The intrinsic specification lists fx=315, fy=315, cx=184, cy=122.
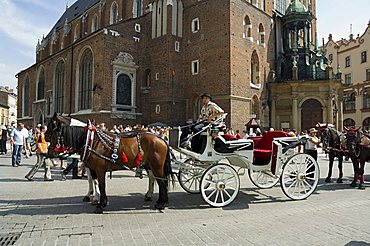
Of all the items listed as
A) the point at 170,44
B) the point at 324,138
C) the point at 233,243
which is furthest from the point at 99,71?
the point at 233,243

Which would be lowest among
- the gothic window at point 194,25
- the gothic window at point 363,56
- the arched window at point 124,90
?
the arched window at point 124,90

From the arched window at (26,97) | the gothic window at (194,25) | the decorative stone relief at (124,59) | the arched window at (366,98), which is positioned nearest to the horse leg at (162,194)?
the decorative stone relief at (124,59)

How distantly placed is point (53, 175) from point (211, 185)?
6.90 m

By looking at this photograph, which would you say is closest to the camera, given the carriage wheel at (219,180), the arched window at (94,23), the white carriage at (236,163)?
the carriage wheel at (219,180)

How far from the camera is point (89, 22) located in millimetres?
39781

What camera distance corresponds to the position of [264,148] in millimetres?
7559

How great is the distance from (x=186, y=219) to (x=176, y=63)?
21.7 metres

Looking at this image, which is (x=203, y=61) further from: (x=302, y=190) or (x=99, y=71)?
(x=302, y=190)

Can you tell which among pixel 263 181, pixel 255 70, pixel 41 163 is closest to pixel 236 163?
pixel 263 181

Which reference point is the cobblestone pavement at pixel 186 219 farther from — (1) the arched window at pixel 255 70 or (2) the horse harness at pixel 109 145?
(1) the arched window at pixel 255 70

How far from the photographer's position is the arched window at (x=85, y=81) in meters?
27.4

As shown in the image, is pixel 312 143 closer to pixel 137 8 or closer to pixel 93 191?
pixel 93 191

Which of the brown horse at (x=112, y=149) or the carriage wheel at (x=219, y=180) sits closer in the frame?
the brown horse at (x=112, y=149)

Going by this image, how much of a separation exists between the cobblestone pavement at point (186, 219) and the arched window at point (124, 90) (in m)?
18.2
